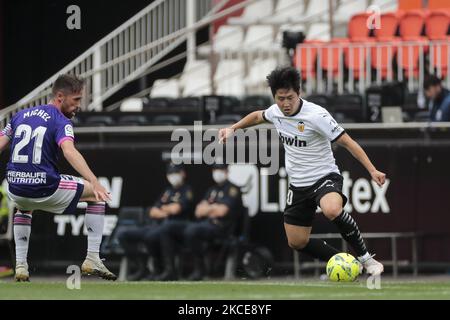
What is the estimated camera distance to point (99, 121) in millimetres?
Result: 18438

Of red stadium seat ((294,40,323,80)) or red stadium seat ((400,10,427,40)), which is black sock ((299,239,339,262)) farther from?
red stadium seat ((400,10,427,40))

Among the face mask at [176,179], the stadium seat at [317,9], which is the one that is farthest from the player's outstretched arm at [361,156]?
A: the stadium seat at [317,9]

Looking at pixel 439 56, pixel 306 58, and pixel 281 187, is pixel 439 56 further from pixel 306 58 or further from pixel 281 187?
pixel 281 187

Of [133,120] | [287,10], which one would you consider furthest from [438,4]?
[133,120]

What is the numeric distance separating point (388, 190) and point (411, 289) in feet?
17.9

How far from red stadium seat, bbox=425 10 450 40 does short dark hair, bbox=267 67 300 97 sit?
32.6 ft

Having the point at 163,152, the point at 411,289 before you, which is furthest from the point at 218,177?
the point at 411,289

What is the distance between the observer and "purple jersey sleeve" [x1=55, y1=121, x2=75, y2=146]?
1144cm

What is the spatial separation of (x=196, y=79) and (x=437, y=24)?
4163 mm

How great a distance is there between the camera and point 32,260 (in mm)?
18125

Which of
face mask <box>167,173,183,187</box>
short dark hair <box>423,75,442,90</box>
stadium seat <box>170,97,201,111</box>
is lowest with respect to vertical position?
face mask <box>167,173,183,187</box>

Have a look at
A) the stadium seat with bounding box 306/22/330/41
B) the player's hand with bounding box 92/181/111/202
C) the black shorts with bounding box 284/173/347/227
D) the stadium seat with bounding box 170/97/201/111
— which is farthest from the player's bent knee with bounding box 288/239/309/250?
the stadium seat with bounding box 306/22/330/41

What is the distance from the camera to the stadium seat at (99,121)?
1834cm

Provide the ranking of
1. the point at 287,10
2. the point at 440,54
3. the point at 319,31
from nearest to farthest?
the point at 440,54 < the point at 319,31 < the point at 287,10
